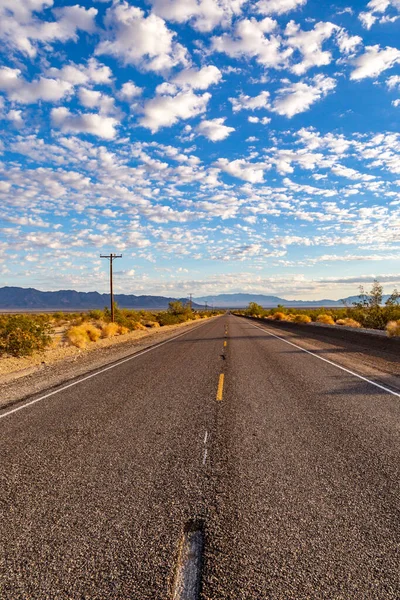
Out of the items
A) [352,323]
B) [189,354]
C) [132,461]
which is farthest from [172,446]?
[352,323]

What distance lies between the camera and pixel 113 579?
2871mm

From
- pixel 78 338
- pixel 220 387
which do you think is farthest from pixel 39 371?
pixel 78 338

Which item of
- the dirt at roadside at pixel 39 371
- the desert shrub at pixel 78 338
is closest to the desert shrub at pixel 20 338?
the dirt at roadside at pixel 39 371

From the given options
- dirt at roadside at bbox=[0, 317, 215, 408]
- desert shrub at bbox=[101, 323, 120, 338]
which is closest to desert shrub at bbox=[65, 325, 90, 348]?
dirt at roadside at bbox=[0, 317, 215, 408]

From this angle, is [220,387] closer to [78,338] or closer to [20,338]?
[20,338]

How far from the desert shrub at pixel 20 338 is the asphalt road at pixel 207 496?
9683 millimetres

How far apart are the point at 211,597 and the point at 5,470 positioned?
3.20 m

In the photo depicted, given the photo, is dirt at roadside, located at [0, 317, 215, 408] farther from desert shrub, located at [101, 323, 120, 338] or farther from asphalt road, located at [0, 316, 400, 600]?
desert shrub, located at [101, 323, 120, 338]

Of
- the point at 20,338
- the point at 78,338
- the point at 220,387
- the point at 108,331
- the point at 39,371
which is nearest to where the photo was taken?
the point at 220,387

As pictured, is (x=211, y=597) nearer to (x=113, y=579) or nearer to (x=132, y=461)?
(x=113, y=579)

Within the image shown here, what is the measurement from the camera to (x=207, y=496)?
4125 mm

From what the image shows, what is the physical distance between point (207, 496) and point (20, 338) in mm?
15011

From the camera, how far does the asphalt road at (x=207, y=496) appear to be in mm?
2883

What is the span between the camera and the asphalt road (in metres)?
2.88
